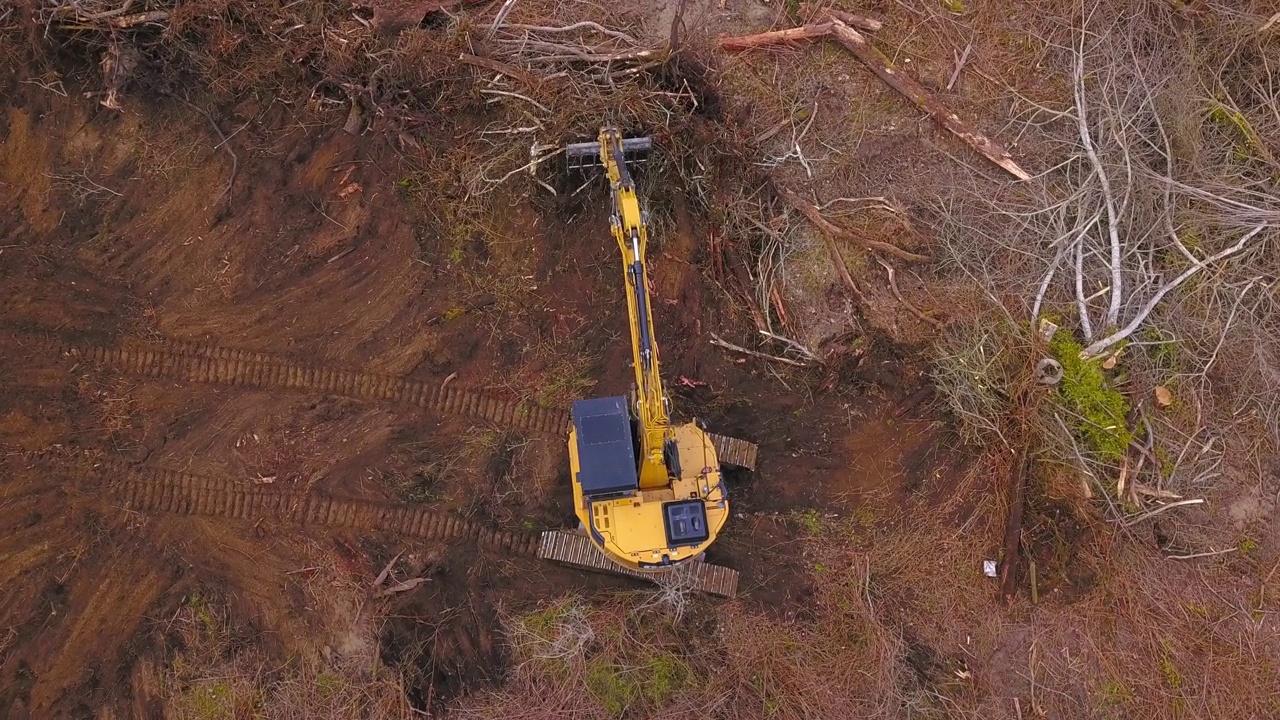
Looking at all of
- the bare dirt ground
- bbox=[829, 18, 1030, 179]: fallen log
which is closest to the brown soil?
the bare dirt ground

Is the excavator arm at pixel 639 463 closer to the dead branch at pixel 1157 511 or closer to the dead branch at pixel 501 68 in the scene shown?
the dead branch at pixel 501 68

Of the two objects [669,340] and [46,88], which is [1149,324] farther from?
[46,88]

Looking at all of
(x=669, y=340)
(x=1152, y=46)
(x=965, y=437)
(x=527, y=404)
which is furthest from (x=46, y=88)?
(x=1152, y=46)

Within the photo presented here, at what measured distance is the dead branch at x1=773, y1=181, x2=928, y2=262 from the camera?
9102 millimetres

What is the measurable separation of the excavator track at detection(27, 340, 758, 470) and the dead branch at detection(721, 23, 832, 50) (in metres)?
5.51

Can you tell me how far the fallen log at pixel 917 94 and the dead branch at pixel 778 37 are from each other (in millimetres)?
164

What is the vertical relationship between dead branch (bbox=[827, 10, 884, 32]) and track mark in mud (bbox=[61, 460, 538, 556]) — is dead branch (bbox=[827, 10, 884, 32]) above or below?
above

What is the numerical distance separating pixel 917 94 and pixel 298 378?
8889 mm

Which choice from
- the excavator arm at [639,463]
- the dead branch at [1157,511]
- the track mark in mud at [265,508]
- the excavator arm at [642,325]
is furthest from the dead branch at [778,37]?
the dead branch at [1157,511]

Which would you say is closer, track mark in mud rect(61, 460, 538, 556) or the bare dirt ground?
the bare dirt ground

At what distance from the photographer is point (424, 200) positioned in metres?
9.25

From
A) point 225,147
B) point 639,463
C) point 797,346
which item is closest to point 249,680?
point 639,463

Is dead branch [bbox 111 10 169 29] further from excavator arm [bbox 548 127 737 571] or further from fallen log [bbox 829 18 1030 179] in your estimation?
fallen log [bbox 829 18 1030 179]

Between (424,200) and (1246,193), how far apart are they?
10.6 metres
